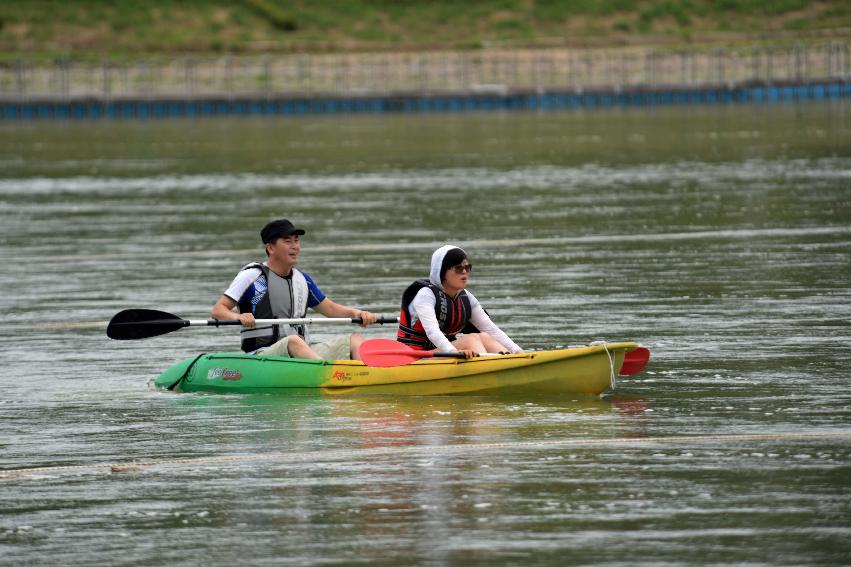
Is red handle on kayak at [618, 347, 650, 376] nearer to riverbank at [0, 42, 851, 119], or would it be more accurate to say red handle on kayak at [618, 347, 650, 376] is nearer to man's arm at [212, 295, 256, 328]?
man's arm at [212, 295, 256, 328]

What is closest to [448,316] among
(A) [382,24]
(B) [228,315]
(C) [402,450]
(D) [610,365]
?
(D) [610,365]

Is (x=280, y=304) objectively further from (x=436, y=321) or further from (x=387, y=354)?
(x=436, y=321)

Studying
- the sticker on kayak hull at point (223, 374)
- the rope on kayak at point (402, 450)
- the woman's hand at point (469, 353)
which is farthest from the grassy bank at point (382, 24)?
the rope on kayak at point (402, 450)

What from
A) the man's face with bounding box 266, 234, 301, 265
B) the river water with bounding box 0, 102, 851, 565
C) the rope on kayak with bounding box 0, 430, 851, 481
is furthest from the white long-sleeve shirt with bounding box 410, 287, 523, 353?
the rope on kayak with bounding box 0, 430, 851, 481

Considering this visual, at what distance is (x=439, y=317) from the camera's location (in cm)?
1347

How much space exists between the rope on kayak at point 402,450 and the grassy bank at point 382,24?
262ft

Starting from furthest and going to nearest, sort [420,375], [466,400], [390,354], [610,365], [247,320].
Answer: [247,320] → [390,354] → [420,375] → [466,400] → [610,365]

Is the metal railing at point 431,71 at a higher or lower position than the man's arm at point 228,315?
higher

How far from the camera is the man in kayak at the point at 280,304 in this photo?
13.8m

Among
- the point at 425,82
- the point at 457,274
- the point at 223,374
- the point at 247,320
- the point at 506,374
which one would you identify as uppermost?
the point at 425,82

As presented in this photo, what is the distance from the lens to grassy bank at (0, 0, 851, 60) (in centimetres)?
9156

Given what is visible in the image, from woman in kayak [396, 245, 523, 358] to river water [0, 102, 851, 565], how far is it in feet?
1.81

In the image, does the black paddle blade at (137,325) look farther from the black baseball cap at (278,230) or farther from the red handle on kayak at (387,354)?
the red handle on kayak at (387,354)

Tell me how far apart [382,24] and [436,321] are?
282 feet
